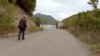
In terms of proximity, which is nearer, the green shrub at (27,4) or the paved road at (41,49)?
the paved road at (41,49)

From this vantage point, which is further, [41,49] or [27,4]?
[27,4]

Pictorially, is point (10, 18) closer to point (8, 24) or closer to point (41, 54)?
point (8, 24)

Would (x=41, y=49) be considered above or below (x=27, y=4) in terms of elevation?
below

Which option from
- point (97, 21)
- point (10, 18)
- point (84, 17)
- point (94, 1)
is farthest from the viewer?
point (94, 1)

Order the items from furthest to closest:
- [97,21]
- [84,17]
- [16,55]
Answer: [84,17], [97,21], [16,55]

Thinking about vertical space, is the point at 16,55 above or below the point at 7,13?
below

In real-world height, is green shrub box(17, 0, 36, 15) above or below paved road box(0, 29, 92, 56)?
A: above

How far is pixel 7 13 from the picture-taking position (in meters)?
28.2

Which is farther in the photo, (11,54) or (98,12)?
(98,12)

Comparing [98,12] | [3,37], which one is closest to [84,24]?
[98,12]

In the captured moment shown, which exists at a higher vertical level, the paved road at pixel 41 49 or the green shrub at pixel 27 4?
the green shrub at pixel 27 4

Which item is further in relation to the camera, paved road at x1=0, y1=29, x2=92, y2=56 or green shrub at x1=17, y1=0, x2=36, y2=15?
green shrub at x1=17, y1=0, x2=36, y2=15

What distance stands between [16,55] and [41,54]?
136cm

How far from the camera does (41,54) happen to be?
15078 mm
